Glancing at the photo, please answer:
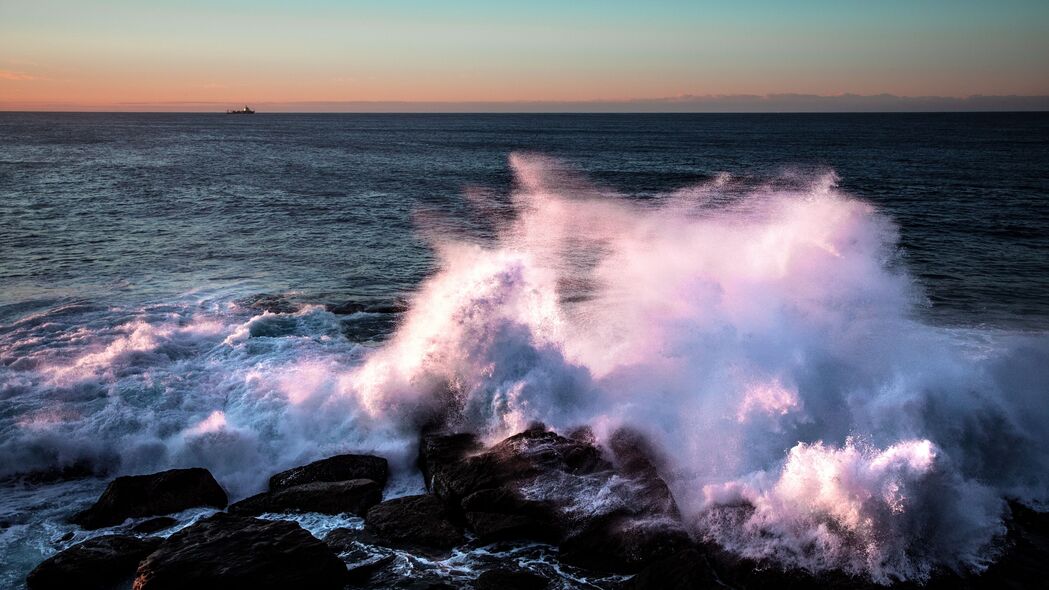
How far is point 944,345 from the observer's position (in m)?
15.2

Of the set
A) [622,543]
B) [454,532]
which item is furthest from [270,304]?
[622,543]

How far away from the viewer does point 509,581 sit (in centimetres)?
866

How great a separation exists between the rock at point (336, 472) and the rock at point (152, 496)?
36.6 inches

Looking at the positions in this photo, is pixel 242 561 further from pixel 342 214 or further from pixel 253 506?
pixel 342 214

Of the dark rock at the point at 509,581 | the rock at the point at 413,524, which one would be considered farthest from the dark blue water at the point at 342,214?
the dark rock at the point at 509,581

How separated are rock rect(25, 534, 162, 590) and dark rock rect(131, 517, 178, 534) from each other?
66 centimetres

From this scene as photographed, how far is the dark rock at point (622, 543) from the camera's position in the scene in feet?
29.9

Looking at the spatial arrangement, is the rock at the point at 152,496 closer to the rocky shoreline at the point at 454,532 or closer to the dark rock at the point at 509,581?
the rocky shoreline at the point at 454,532

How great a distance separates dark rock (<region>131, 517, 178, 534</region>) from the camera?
1000 centimetres

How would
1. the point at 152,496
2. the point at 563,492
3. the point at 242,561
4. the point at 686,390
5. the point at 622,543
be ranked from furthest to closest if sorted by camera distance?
the point at 686,390 < the point at 152,496 < the point at 563,492 < the point at 622,543 < the point at 242,561

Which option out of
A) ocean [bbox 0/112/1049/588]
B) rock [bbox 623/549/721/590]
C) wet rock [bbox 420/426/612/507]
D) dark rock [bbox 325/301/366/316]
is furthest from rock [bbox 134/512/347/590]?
dark rock [bbox 325/301/366/316]

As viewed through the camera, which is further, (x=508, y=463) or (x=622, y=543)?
(x=508, y=463)

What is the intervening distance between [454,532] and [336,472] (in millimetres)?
2656

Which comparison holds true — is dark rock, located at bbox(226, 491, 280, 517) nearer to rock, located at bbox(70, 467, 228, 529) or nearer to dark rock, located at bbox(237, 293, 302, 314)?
rock, located at bbox(70, 467, 228, 529)
